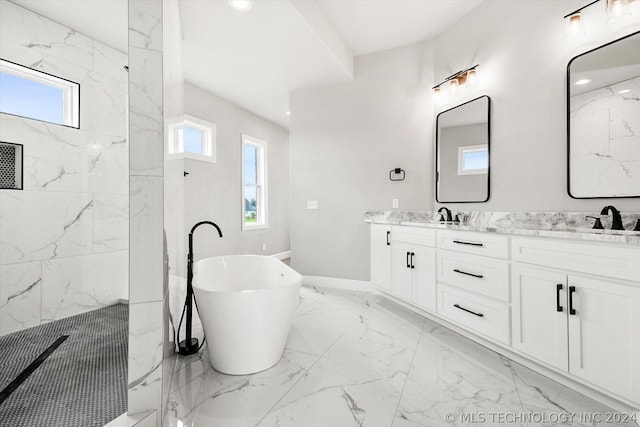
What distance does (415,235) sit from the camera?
2533 millimetres

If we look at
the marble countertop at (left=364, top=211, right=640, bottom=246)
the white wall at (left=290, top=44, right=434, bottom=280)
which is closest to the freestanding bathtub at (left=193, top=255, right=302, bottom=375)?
the marble countertop at (left=364, top=211, right=640, bottom=246)

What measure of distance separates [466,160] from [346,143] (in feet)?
4.73

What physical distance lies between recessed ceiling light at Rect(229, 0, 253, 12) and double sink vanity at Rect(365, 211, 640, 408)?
2.34 m

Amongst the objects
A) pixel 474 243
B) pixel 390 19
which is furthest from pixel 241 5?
pixel 474 243

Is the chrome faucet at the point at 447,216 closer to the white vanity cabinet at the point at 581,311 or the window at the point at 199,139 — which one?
the white vanity cabinet at the point at 581,311

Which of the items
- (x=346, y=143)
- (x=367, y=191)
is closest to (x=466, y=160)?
(x=367, y=191)

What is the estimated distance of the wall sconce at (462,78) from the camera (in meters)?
2.62

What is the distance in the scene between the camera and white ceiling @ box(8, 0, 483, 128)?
7.73ft

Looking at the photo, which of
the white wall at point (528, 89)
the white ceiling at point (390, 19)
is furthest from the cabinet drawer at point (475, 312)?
the white ceiling at point (390, 19)

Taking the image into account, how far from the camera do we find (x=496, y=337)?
182 cm

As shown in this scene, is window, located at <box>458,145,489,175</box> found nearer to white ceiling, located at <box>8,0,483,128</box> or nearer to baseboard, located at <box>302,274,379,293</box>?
white ceiling, located at <box>8,0,483,128</box>

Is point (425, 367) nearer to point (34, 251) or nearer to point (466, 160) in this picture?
point (466, 160)

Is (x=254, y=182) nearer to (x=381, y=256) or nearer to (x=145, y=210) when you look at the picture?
→ (x=381, y=256)

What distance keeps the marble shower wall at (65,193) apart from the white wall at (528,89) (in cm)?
355
